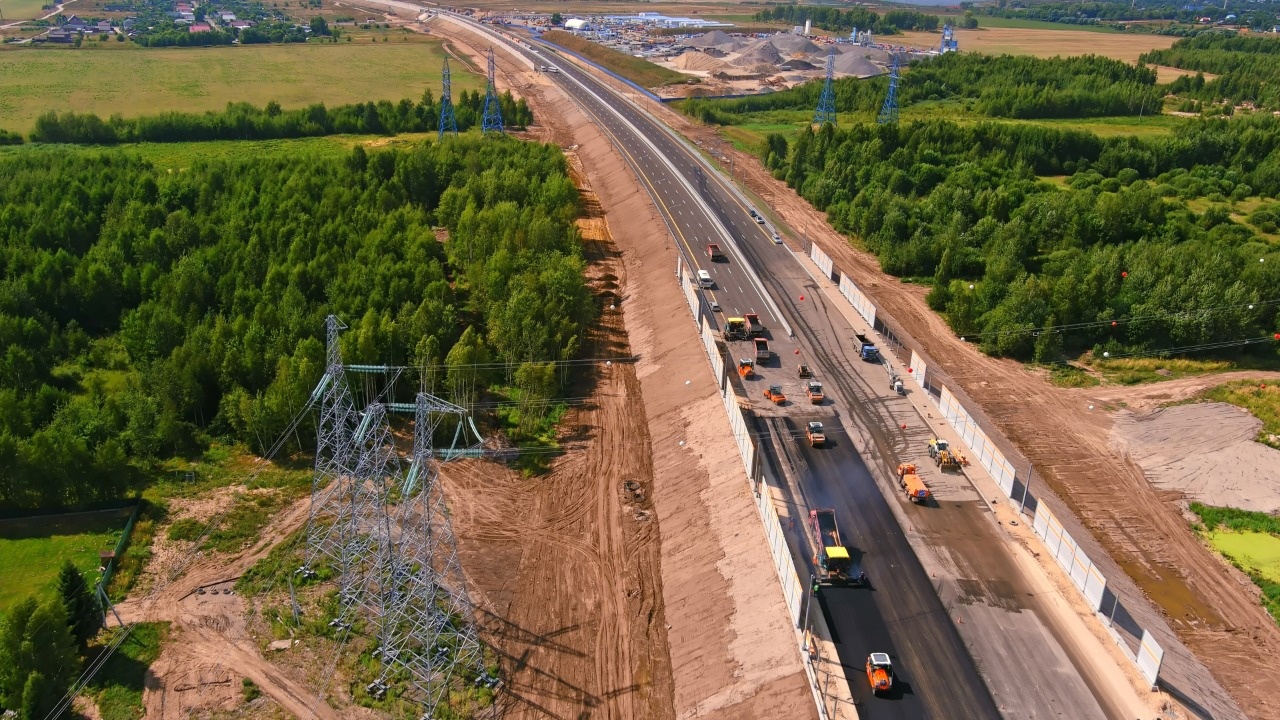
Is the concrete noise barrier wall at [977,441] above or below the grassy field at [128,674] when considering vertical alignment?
above

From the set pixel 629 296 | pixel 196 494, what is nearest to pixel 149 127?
pixel 629 296

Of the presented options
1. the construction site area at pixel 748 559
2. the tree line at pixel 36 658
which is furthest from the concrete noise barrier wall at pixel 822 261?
the tree line at pixel 36 658

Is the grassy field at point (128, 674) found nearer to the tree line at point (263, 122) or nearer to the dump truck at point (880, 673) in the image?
the dump truck at point (880, 673)

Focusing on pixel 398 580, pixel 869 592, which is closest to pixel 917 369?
pixel 869 592

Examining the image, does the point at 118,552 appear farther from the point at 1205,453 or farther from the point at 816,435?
the point at 1205,453

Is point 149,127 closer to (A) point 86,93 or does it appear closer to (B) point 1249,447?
(A) point 86,93
